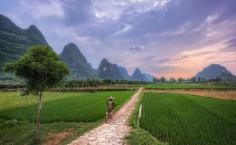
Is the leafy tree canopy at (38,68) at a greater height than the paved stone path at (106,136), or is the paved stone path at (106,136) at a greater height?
the leafy tree canopy at (38,68)

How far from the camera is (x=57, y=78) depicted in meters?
13.9

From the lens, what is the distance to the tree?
502 inches

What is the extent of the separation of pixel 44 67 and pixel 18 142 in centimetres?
573

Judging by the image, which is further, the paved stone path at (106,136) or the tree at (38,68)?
the tree at (38,68)

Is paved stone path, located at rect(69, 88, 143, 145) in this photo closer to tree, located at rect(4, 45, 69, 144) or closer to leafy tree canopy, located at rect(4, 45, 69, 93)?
tree, located at rect(4, 45, 69, 144)

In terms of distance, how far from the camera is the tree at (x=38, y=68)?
1274cm

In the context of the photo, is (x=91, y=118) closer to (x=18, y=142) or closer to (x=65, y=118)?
(x=65, y=118)

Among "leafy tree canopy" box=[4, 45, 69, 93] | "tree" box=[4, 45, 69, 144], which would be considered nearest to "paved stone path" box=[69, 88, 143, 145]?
"tree" box=[4, 45, 69, 144]

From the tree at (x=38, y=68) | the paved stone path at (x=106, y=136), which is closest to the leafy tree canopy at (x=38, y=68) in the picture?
the tree at (x=38, y=68)

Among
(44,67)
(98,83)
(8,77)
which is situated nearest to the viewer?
(44,67)

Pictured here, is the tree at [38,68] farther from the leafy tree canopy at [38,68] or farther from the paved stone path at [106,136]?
the paved stone path at [106,136]

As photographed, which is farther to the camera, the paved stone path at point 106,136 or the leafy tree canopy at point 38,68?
the leafy tree canopy at point 38,68

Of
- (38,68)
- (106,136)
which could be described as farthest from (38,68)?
(106,136)

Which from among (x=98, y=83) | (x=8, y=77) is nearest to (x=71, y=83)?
(x=98, y=83)
